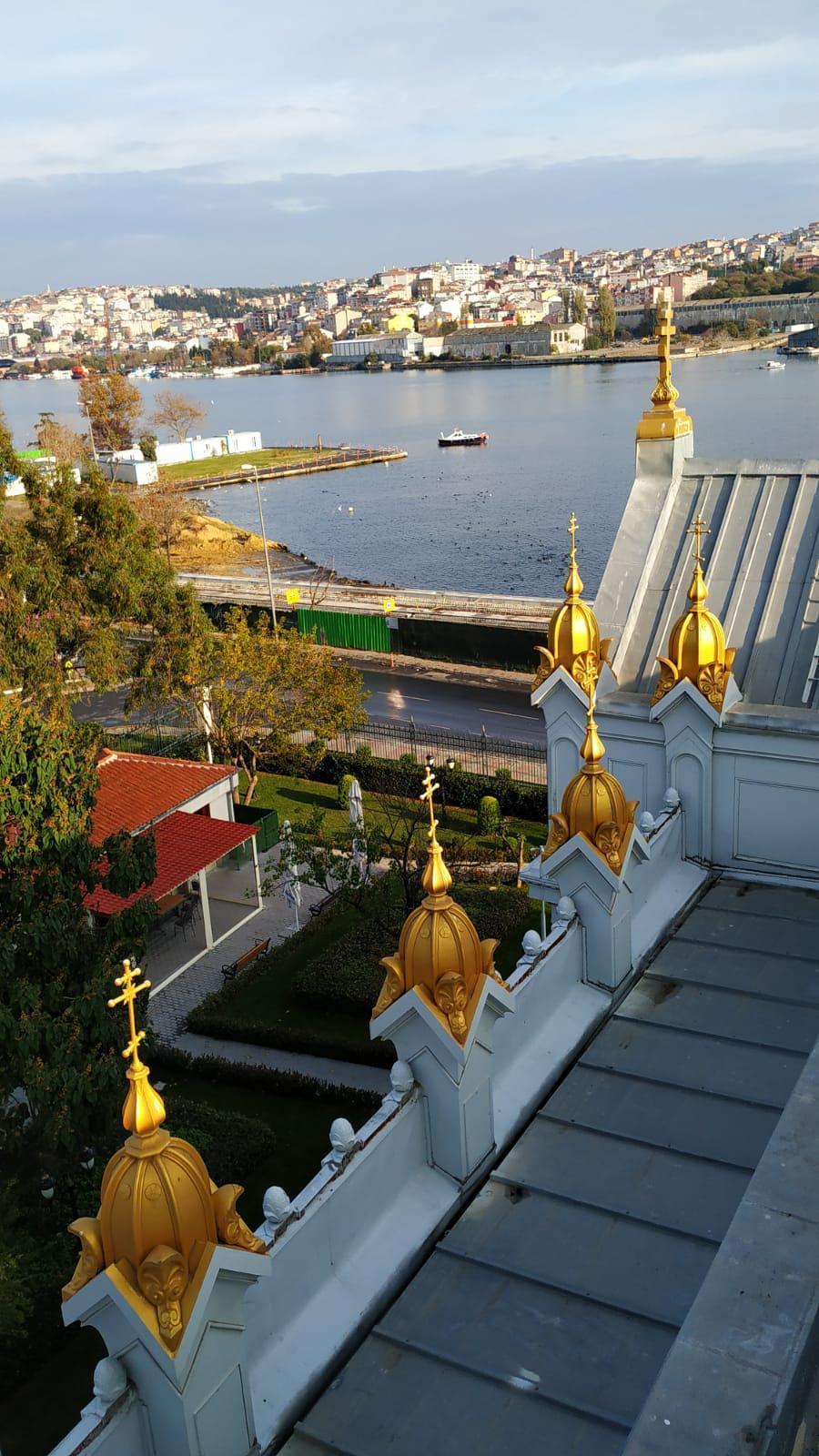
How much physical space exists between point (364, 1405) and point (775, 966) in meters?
6.75

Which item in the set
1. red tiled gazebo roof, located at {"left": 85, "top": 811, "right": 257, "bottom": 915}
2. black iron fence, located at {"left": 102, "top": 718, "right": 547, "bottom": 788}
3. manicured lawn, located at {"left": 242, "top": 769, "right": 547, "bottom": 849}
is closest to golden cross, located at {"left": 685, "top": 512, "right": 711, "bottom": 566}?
red tiled gazebo roof, located at {"left": 85, "top": 811, "right": 257, "bottom": 915}

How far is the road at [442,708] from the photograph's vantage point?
139 feet

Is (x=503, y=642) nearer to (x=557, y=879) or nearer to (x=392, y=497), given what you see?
(x=557, y=879)

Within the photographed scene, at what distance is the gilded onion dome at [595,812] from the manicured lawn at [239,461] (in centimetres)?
13129

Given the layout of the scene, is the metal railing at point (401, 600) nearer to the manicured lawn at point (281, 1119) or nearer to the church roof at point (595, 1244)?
the manicured lawn at point (281, 1119)

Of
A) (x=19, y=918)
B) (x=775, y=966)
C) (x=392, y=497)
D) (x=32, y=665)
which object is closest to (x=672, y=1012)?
(x=775, y=966)

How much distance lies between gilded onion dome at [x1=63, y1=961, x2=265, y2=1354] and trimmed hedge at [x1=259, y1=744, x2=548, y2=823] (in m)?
26.6

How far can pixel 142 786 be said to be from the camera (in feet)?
91.9

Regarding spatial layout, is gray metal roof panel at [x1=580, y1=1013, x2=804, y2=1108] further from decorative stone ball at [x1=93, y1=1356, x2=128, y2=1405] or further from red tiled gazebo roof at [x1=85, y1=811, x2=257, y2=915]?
red tiled gazebo roof at [x1=85, y1=811, x2=257, y2=915]

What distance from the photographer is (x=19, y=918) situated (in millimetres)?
14766

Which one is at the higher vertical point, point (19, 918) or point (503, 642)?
point (19, 918)

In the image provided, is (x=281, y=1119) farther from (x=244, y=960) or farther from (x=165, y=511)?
(x=165, y=511)

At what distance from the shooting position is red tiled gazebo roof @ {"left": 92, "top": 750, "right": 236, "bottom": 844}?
26406 millimetres

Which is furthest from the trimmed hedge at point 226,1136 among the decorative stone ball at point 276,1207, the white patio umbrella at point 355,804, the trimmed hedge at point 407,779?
the trimmed hedge at point 407,779
